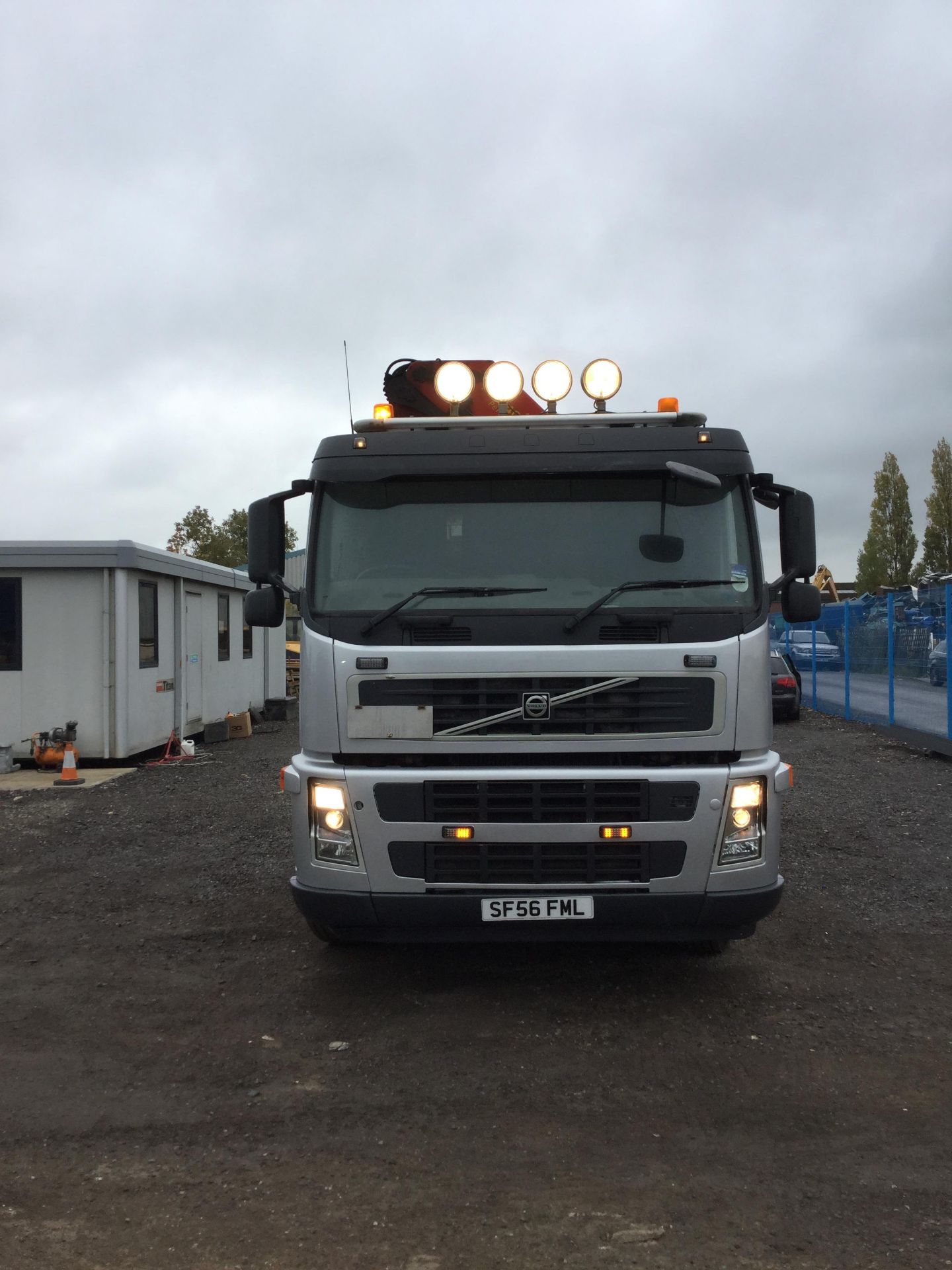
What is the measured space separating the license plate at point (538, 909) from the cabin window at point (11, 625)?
10152 millimetres

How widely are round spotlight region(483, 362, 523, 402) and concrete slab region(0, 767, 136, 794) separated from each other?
7.88 meters

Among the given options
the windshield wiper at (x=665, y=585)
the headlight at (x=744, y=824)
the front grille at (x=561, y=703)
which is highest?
the windshield wiper at (x=665, y=585)

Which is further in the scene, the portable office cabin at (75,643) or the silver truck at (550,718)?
the portable office cabin at (75,643)

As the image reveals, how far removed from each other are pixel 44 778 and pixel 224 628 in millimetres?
5679

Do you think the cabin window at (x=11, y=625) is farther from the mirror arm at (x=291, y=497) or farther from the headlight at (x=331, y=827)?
the headlight at (x=331, y=827)

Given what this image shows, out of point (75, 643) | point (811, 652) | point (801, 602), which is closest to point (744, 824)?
point (801, 602)

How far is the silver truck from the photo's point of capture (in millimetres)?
4402

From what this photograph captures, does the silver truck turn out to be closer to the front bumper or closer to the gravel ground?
the front bumper

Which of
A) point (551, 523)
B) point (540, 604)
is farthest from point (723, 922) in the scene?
point (551, 523)

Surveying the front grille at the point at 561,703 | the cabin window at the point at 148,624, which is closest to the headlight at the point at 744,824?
the front grille at the point at 561,703

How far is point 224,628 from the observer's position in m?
17.5

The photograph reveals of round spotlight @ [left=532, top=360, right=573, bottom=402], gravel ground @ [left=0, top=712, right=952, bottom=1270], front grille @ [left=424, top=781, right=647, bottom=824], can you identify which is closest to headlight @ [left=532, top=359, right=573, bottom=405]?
round spotlight @ [left=532, top=360, right=573, bottom=402]

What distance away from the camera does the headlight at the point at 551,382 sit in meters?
5.65

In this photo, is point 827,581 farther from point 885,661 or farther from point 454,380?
point 454,380
